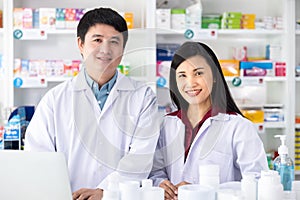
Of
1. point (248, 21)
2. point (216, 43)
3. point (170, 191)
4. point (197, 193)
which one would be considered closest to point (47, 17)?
point (216, 43)

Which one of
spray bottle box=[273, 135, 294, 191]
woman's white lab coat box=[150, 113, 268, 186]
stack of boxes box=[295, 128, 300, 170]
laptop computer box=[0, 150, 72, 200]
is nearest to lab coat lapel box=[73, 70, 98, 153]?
woman's white lab coat box=[150, 113, 268, 186]

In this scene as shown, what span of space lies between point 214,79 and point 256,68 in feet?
5.83

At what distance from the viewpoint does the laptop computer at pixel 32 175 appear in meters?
1.31

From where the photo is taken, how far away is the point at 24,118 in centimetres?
313

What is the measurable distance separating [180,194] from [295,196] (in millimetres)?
359

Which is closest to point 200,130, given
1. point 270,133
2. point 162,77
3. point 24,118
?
point 162,77

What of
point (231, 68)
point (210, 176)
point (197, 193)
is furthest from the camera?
point (231, 68)

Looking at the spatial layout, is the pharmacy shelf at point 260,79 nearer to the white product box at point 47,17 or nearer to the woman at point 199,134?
the white product box at point 47,17

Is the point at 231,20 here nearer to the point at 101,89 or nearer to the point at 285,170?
the point at 101,89

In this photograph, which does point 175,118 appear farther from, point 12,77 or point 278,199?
point 12,77

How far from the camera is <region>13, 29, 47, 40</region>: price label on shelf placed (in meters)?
3.41

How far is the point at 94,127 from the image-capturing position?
192 cm

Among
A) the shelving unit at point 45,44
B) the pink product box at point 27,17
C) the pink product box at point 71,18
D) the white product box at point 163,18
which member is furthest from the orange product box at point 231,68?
the pink product box at point 27,17

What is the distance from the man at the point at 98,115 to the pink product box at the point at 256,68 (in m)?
1.71
